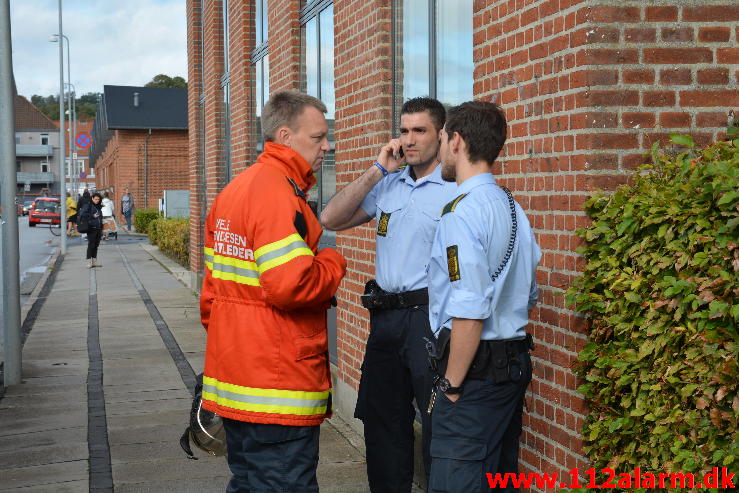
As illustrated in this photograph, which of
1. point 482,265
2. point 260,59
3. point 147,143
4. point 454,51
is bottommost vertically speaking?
point 482,265

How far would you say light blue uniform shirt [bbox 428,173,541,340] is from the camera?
3.17 meters

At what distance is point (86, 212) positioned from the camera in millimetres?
22547

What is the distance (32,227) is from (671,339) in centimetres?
5395

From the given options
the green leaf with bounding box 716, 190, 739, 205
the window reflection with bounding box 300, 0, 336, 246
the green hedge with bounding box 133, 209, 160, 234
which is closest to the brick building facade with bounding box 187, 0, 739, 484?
the green leaf with bounding box 716, 190, 739, 205

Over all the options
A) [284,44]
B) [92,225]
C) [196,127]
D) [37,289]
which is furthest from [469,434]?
[92,225]

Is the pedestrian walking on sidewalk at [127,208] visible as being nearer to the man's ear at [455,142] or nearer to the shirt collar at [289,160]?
the shirt collar at [289,160]

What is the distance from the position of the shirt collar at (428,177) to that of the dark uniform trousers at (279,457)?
139 cm

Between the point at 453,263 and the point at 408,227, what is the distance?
1.18 metres

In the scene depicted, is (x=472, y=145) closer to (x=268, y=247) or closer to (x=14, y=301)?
(x=268, y=247)

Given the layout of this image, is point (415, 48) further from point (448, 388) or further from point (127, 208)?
point (127, 208)

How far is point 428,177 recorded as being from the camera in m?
4.40

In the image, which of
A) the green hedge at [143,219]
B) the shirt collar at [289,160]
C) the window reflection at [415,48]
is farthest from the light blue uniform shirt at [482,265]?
the green hedge at [143,219]

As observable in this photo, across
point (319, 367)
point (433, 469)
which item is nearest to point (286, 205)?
point (319, 367)

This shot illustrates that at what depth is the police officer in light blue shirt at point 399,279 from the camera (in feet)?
14.1
